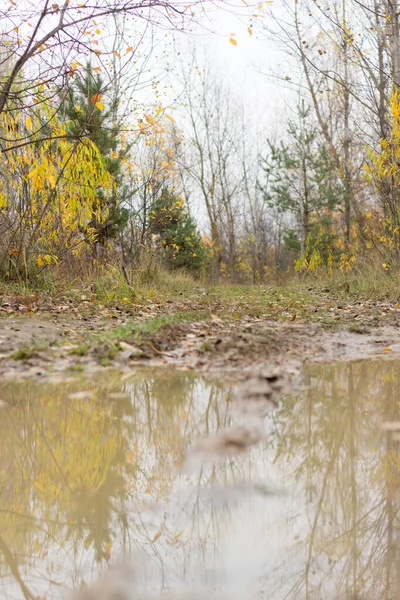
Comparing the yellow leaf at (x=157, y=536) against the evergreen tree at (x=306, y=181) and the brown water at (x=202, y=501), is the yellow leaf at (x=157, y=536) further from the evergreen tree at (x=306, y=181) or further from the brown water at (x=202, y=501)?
the evergreen tree at (x=306, y=181)

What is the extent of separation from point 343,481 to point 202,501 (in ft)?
1.63

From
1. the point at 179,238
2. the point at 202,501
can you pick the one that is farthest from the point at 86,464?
the point at 179,238

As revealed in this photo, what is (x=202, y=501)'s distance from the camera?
1480 millimetres

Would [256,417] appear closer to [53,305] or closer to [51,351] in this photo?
[51,351]

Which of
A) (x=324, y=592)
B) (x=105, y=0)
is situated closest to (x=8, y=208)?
(x=105, y=0)

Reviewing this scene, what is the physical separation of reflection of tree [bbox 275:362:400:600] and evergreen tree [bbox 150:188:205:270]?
16.1 m

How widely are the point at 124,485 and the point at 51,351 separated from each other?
7.35ft

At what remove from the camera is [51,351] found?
12.0 feet

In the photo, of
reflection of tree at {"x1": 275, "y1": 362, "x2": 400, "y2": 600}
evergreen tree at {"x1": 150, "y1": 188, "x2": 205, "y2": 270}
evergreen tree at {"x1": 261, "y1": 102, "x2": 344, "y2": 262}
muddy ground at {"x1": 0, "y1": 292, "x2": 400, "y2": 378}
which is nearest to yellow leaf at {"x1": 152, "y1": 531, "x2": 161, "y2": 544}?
reflection of tree at {"x1": 275, "y1": 362, "x2": 400, "y2": 600}

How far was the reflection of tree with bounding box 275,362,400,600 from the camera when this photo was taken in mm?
1171

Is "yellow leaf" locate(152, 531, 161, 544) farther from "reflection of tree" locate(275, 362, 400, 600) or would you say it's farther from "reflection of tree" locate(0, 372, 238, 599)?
"reflection of tree" locate(275, 362, 400, 600)

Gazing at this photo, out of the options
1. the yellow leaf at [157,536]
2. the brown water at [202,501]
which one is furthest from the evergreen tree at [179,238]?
the yellow leaf at [157,536]

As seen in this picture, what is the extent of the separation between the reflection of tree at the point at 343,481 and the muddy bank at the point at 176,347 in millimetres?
872

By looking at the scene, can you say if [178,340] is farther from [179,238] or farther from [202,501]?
[179,238]
